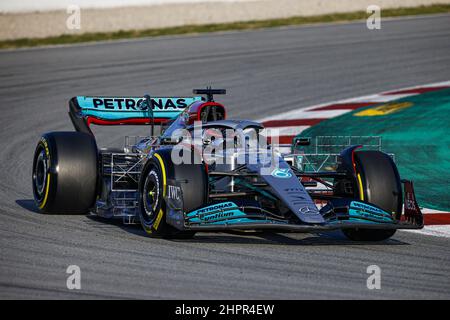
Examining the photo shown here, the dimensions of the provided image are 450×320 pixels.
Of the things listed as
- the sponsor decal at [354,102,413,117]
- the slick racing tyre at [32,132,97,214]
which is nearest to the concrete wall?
the sponsor decal at [354,102,413,117]

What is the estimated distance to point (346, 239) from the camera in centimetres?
1007

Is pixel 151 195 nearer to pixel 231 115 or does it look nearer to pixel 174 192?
pixel 174 192

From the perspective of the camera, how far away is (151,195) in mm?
9805

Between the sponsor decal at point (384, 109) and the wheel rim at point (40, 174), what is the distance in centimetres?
762

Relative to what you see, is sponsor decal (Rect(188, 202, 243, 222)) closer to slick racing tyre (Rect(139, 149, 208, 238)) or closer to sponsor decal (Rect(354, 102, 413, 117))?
slick racing tyre (Rect(139, 149, 208, 238))

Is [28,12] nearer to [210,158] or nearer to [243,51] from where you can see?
[243,51]

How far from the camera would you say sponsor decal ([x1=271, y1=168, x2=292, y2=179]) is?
372 inches

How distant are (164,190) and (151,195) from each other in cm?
53

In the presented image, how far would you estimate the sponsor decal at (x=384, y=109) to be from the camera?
1716 cm

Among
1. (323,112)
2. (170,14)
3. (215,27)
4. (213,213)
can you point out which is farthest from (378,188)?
(170,14)

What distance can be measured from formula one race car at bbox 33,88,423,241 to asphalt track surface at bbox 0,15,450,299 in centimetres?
27

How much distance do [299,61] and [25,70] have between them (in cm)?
678

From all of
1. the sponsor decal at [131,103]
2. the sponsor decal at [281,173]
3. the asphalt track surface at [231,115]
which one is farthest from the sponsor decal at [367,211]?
the sponsor decal at [131,103]

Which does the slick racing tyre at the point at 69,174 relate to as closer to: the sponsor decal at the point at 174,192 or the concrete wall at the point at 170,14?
the sponsor decal at the point at 174,192
